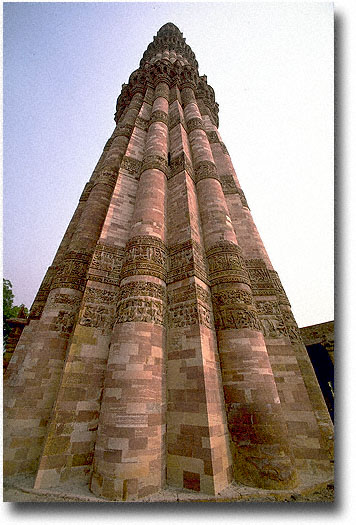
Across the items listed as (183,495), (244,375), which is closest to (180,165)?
(244,375)

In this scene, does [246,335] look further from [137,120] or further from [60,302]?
[137,120]

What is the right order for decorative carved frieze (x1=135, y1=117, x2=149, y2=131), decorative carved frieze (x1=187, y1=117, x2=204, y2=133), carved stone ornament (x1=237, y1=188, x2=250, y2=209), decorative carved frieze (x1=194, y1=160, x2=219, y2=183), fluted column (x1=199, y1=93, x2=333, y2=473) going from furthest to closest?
decorative carved frieze (x1=135, y1=117, x2=149, y2=131) < decorative carved frieze (x1=187, y1=117, x2=204, y2=133) < carved stone ornament (x1=237, y1=188, x2=250, y2=209) < decorative carved frieze (x1=194, y1=160, x2=219, y2=183) < fluted column (x1=199, y1=93, x2=333, y2=473)

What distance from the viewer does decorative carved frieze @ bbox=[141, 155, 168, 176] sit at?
8.20m

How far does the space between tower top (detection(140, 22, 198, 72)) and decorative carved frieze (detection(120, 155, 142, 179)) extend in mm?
12120

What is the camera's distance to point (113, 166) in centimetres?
934

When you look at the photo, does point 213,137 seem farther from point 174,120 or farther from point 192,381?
point 192,381

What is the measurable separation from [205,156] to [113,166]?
3590mm

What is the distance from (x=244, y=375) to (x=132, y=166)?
7715mm

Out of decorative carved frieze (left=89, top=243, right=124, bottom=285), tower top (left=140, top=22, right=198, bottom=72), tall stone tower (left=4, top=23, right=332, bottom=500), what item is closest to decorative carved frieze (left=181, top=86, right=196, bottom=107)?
tower top (left=140, top=22, right=198, bottom=72)

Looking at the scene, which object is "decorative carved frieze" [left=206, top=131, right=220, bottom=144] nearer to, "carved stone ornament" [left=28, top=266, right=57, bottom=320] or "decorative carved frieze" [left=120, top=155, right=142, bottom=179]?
"decorative carved frieze" [left=120, top=155, right=142, bottom=179]

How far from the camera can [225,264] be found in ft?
19.6

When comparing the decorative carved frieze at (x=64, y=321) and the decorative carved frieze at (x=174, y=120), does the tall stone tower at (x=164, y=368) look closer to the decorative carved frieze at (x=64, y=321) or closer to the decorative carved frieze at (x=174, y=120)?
the decorative carved frieze at (x=64, y=321)

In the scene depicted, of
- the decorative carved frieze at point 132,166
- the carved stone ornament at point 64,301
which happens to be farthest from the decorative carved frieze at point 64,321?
the decorative carved frieze at point 132,166
